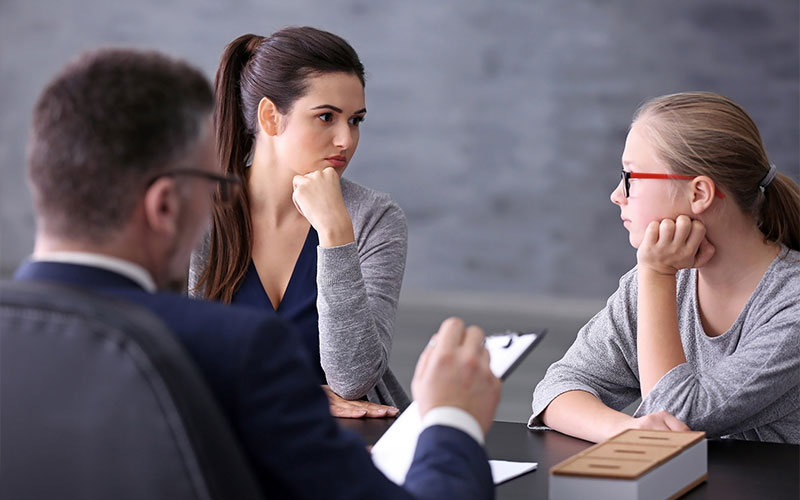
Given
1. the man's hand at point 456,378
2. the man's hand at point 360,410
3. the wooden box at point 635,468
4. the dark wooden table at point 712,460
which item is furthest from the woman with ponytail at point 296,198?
the man's hand at point 456,378

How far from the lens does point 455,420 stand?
0.96 metres

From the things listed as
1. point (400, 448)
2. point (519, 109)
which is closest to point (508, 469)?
point (400, 448)

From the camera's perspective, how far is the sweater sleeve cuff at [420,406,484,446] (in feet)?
3.13

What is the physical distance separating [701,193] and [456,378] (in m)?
0.89

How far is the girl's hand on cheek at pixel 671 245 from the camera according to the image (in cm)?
167

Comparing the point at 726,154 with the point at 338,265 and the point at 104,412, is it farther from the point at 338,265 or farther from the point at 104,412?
the point at 104,412

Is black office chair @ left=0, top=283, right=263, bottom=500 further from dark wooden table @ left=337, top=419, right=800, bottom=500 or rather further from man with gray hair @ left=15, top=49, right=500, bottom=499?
dark wooden table @ left=337, top=419, right=800, bottom=500

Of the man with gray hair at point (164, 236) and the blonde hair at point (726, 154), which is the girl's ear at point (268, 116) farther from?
the man with gray hair at point (164, 236)

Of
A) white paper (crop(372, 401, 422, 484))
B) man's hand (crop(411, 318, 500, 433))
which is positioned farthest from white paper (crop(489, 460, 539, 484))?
A: man's hand (crop(411, 318, 500, 433))

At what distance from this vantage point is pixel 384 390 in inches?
81.1

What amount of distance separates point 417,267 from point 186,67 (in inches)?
213

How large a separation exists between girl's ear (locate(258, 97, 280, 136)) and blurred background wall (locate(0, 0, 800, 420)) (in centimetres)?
329

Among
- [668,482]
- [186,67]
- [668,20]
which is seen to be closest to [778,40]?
[668,20]

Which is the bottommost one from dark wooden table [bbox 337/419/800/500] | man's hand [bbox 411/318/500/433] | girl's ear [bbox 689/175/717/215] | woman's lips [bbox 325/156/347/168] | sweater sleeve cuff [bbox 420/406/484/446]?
dark wooden table [bbox 337/419/800/500]
